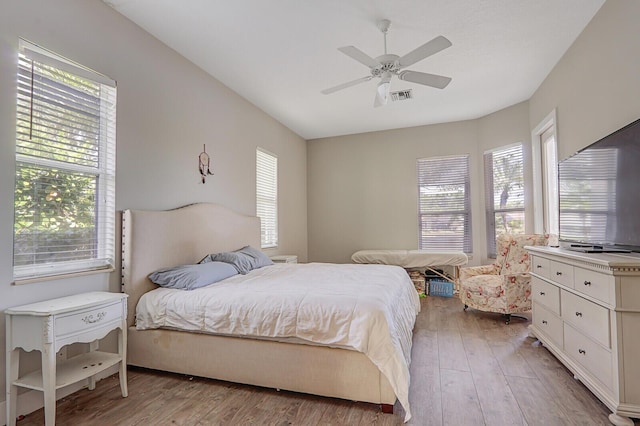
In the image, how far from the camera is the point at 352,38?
297 cm

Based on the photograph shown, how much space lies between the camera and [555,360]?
8.82ft

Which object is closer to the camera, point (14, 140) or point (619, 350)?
point (619, 350)

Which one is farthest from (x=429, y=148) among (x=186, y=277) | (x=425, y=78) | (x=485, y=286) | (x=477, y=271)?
(x=186, y=277)

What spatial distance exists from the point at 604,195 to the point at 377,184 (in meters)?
3.85

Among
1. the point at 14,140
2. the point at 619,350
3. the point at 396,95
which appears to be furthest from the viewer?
the point at 396,95

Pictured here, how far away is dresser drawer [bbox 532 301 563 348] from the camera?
8.41ft

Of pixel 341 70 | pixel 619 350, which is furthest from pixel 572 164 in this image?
pixel 341 70

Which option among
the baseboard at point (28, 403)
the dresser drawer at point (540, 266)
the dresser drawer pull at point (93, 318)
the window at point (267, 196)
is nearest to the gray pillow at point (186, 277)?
the dresser drawer pull at point (93, 318)

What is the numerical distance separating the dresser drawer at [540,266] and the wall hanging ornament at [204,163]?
135 inches

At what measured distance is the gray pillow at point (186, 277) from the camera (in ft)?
8.66

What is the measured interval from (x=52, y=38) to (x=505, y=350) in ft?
14.1

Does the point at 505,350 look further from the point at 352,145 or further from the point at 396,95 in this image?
the point at 352,145

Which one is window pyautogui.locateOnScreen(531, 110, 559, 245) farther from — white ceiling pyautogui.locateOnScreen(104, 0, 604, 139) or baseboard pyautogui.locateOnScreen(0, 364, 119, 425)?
baseboard pyautogui.locateOnScreen(0, 364, 119, 425)

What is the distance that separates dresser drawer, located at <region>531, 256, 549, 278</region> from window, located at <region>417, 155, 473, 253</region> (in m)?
2.34
